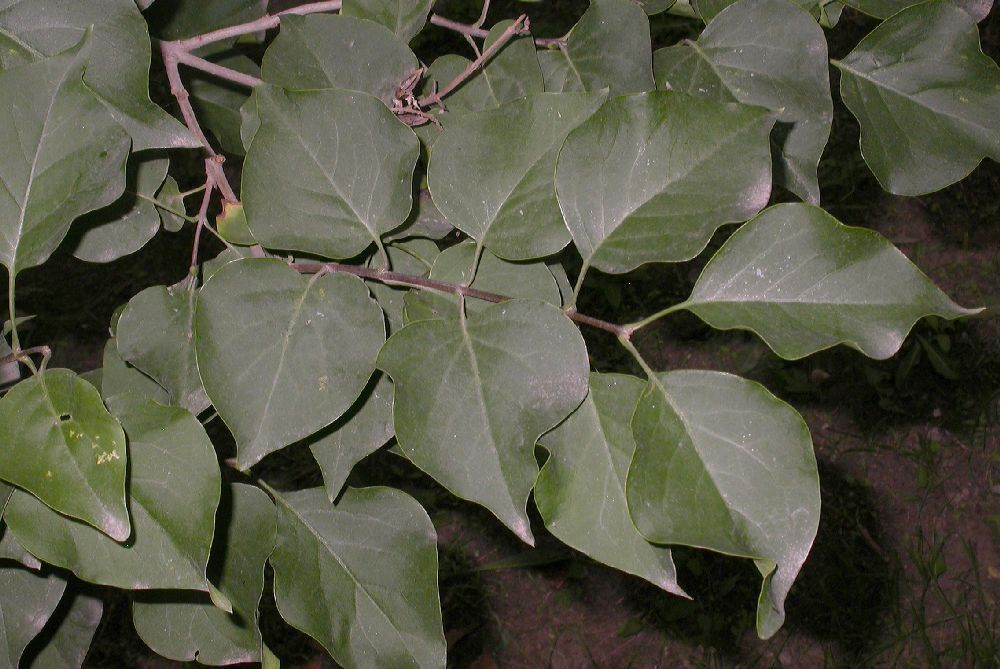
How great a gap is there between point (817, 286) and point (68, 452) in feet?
1.94

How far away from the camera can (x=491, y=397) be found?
0.69m

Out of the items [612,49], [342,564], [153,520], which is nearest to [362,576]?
[342,564]

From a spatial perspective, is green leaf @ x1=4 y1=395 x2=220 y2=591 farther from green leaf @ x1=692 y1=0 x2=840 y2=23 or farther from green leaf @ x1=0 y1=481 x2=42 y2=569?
green leaf @ x1=692 y1=0 x2=840 y2=23

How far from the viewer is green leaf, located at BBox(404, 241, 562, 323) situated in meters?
0.78

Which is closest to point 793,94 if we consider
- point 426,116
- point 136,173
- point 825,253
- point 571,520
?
point 825,253

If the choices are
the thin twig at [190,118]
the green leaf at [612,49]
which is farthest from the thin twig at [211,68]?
the green leaf at [612,49]

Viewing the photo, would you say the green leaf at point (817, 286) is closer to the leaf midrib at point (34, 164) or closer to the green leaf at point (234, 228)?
the green leaf at point (234, 228)

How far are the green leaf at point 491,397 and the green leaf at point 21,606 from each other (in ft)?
1.75

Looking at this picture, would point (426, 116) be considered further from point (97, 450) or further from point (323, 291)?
point (97, 450)

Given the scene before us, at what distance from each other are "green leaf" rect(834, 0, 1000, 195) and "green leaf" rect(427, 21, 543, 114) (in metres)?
0.34

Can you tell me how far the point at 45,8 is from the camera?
80 centimetres

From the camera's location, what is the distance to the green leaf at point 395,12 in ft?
3.02

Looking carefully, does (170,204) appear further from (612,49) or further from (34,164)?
(612,49)

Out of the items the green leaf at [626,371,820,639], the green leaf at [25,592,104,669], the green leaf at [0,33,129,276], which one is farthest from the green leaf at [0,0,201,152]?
the green leaf at [25,592,104,669]
